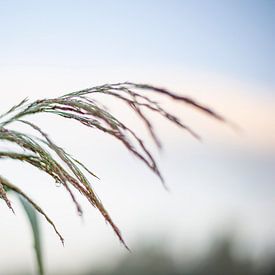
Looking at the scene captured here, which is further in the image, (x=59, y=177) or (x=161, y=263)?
(x=161, y=263)

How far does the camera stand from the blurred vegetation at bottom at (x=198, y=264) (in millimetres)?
48969

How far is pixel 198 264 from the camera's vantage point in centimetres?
5028

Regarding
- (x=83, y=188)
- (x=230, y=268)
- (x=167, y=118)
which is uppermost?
(x=167, y=118)

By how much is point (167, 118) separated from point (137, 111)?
3.2 inches

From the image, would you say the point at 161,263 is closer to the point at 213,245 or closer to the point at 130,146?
the point at 213,245

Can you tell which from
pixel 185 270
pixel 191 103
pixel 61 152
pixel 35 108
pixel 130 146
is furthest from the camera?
pixel 185 270

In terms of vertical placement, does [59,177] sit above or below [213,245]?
above

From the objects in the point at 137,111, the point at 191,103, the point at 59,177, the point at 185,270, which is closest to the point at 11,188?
the point at 59,177

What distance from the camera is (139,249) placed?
49344 mm

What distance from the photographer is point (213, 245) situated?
5031cm

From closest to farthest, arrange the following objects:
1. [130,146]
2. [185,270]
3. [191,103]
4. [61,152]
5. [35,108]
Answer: [191,103], [130,146], [61,152], [35,108], [185,270]

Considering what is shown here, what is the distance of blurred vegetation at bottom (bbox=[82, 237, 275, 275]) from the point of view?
49.0 metres

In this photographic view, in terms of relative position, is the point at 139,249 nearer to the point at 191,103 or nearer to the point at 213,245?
the point at 213,245

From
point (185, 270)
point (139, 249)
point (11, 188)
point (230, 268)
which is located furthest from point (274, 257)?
point (11, 188)
